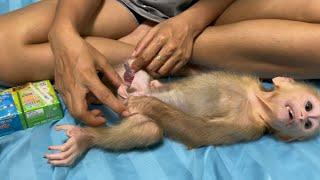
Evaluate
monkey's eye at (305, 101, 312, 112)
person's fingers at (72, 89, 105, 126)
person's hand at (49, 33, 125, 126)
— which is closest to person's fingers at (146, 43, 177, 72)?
person's hand at (49, 33, 125, 126)

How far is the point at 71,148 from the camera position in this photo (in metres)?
0.99

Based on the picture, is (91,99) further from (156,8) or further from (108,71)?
(156,8)

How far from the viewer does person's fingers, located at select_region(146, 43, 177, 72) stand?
1.13m

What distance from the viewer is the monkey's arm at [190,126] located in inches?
40.7

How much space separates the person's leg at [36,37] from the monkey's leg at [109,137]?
0.23m

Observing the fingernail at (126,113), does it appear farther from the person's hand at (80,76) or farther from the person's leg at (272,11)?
the person's leg at (272,11)

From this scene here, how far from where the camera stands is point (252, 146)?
107cm

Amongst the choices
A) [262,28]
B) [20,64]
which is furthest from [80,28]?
[262,28]

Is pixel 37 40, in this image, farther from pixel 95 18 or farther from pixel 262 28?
pixel 262 28

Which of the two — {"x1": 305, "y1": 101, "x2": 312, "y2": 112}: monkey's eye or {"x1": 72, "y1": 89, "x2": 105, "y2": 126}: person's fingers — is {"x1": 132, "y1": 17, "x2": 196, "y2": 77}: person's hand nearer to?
{"x1": 72, "y1": 89, "x2": 105, "y2": 126}: person's fingers

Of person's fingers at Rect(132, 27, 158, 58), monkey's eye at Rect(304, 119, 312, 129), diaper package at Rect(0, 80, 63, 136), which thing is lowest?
monkey's eye at Rect(304, 119, 312, 129)

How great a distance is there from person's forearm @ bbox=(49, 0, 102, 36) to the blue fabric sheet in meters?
0.25

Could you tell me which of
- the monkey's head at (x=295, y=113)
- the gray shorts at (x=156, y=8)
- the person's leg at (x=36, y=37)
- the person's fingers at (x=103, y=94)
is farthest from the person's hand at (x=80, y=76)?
the monkey's head at (x=295, y=113)

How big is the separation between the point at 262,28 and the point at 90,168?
0.54 meters
